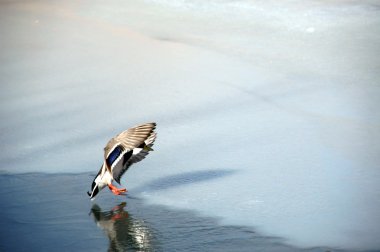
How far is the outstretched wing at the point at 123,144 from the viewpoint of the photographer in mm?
3672

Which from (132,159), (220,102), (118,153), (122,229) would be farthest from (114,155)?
(220,102)

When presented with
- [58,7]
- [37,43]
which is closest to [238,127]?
[37,43]

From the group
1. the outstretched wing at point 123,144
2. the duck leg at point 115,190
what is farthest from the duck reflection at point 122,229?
the outstretched wing at point 123,144

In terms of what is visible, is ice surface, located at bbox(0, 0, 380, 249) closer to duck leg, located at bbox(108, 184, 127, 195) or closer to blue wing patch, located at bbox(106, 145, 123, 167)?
duck leg, located at bbox(108, 184, 127, 195)

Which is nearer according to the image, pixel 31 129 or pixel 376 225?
pixel 376 225

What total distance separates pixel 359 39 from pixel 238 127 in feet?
5.55

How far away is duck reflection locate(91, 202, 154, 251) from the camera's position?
338 centimetres

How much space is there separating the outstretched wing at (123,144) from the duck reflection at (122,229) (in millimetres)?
184

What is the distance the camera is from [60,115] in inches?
195

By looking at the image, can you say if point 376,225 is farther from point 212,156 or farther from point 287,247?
point 212,156

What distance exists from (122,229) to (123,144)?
418mm

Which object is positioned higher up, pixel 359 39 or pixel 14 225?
pixel 359 39

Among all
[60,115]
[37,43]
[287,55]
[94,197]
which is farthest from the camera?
[37,43]

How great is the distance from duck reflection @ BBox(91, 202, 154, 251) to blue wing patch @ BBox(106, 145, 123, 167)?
0.75 feet
